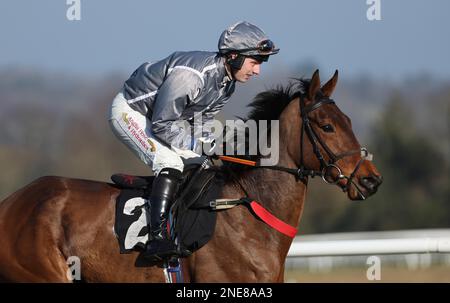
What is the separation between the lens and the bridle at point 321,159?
530 centimetres

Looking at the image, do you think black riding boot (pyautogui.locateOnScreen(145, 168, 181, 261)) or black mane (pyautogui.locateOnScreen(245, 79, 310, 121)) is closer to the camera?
black riding boot (pyautogui.locateOnScreen(145, 168, 181, 261))

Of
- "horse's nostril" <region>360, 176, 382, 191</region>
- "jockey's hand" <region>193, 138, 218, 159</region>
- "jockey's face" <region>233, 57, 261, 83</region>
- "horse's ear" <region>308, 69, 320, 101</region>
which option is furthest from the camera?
"jockey's hand" <region>193, 138, 218, 159</region>

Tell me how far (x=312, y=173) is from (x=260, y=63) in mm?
914

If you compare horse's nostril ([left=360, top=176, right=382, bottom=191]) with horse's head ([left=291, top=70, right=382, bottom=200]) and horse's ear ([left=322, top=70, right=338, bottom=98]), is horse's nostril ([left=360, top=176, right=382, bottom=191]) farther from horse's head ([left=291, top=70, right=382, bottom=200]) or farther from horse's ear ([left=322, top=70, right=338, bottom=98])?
horse's ear ([left=322, top=70, right=338, bottom=98])

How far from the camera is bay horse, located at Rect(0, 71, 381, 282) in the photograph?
5.36m

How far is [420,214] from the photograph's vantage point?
24.8 m

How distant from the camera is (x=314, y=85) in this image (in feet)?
18.1

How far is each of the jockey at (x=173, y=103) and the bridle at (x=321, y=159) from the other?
51 centimetres

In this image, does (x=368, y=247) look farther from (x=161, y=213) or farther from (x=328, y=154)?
(x=161, y=213)

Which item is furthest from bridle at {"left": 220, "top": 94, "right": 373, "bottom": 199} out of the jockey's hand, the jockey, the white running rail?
the white running rail

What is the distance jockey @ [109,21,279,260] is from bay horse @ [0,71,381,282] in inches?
11.0

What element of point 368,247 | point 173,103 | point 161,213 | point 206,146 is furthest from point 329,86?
point 368,247

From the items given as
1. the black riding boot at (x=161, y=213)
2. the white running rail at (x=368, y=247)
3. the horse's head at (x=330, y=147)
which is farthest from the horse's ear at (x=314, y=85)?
the white running rail at (x=368, y=247)

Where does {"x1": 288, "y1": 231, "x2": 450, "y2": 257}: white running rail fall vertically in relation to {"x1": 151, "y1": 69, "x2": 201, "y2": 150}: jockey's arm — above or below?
below
